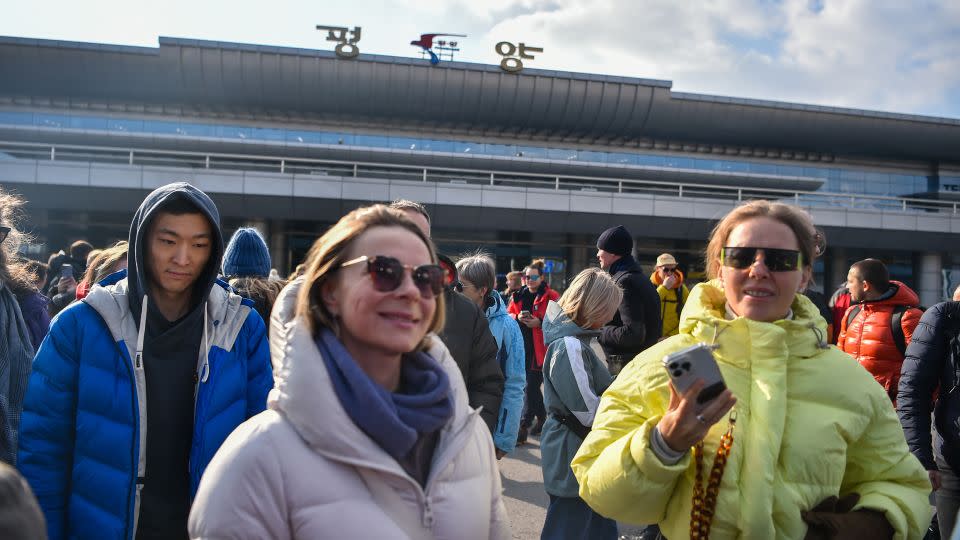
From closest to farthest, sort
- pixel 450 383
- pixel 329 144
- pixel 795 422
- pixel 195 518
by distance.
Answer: pixel 195 518 < pixel 450 383 < pixel 795 422 < pixel 329 144

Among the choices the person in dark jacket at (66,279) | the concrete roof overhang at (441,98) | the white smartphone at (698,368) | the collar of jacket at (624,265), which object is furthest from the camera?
the concrete roof overhang at (441,98)

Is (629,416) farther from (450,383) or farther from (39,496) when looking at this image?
(39,496)

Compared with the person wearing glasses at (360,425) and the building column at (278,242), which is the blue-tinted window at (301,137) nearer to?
the building column at (278,242)

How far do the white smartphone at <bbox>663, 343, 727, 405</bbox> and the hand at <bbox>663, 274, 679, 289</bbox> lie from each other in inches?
318

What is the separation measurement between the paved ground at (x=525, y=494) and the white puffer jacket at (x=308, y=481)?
3791mm

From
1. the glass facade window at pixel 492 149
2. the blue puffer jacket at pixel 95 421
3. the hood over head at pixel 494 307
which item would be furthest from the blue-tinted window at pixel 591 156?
the blue puffer jacket at pixel 95 421

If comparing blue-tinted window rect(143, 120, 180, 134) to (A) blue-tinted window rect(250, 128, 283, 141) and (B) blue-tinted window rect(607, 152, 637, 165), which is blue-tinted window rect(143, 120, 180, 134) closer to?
(A) blue-tinted window rect(250, 128, 283, 141)

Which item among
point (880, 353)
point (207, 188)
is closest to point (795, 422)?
point (880, 353)

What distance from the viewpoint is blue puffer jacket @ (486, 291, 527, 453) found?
14.4 feet

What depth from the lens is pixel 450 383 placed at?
1.91m

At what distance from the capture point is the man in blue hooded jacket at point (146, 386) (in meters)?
2.46

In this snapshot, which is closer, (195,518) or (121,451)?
(195,518)

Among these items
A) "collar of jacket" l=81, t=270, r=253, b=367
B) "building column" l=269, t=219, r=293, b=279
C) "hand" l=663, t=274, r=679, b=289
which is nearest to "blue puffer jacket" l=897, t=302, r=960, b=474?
"collar of jacket" l=81, t=270, r=253, b=367

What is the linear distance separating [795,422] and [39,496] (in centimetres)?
261
